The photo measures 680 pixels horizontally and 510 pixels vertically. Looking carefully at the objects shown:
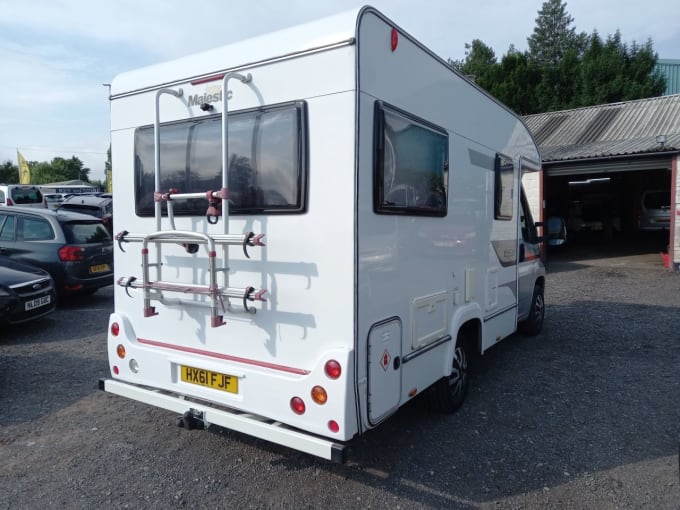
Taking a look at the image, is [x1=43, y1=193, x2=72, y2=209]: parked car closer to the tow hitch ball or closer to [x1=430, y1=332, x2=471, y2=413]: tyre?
the tow hitch ball

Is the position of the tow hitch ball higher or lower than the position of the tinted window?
lower

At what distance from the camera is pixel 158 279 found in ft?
11.4

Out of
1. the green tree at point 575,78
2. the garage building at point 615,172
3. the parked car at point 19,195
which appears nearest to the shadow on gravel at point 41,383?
the parked car at point 19,195

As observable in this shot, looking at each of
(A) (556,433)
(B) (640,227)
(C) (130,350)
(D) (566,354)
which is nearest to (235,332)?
(C) (130,350)

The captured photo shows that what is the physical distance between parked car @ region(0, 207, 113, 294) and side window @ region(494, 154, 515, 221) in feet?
20.9

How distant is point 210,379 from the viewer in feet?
11.0

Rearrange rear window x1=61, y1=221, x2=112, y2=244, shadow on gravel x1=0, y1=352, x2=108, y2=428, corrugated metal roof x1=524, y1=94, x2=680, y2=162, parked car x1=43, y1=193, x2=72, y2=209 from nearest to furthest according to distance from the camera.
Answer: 1. shadow on gravel x1=0, y1=352, x2=108, y2=428
2. rear window x1=61, y1=221, x2=112, y2=244
3. corrugated metal roof x1=524, y1=94, x2=680, y2=162
4. parked car x1=43, y1=193, x2=72, y2=209

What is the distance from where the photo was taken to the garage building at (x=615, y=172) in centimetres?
1338

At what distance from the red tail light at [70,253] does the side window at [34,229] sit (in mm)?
423

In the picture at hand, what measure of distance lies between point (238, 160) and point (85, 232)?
623cm

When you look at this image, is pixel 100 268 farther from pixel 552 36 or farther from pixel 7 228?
pixel 552 36

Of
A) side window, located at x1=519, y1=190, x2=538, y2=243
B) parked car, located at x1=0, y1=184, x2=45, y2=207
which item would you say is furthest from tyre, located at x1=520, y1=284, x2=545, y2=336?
parked car, located at x1=0, y1=184, x2=45, y2=207

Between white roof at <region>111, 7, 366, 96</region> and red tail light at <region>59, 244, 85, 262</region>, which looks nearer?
white roof at <region>111, 7, 366, 96</region>

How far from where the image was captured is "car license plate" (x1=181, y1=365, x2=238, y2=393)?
324 centimetres
